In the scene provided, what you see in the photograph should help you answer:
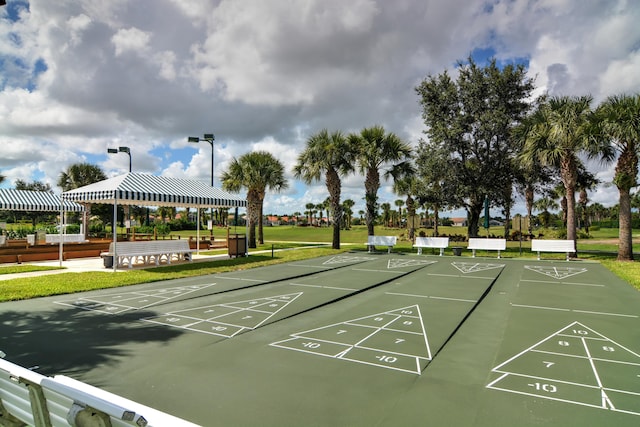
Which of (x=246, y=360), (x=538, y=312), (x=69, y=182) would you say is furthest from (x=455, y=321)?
(x=69, y=182)

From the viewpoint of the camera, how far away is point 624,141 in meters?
16.7

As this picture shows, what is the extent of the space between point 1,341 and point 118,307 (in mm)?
2471

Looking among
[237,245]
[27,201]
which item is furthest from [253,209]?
[27,201]

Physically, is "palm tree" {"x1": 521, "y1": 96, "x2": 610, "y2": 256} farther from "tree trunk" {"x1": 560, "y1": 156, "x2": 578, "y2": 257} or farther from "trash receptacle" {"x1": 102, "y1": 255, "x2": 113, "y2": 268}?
"trash receptacle" {"x1": 102, "y1": 255, "x2": 113, "y2": 268}

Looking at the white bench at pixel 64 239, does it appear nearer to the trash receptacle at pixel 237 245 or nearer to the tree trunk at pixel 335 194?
the trash receptacle at pixel 237 245

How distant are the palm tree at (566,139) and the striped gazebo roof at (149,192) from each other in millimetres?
15462

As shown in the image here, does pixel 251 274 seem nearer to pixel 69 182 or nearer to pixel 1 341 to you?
pixel 1 341

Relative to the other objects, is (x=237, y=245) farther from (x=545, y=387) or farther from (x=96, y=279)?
(x=545, y=387)

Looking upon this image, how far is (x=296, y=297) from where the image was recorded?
9.16 metres

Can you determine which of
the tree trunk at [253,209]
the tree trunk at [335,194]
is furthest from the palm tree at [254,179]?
the tree trunk at [335,194]

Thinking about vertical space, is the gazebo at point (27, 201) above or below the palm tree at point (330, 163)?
below

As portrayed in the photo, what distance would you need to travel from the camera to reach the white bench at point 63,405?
1901mm

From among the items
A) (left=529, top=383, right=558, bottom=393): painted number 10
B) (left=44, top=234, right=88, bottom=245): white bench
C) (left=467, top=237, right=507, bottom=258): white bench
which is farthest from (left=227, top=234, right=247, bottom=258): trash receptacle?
(left=529, top=383, right=558, bottom=393): painted number 10

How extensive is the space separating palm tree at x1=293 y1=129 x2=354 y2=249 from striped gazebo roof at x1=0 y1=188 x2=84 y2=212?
1392 cm
